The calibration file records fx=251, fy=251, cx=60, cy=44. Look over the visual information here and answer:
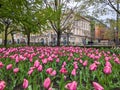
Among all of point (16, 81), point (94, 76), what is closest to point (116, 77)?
point (94, 76)

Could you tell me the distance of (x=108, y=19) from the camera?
91.2 ft

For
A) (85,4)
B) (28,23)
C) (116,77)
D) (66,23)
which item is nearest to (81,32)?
(66,23)

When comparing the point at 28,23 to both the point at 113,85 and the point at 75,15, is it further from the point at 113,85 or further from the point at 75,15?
the point at 75,15

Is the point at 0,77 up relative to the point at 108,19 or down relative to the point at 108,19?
down

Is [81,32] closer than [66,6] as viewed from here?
No

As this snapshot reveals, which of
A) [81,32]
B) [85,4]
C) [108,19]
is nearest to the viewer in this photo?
[85,4]

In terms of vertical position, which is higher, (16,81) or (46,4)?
(46,4)

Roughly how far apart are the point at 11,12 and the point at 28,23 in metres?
1.16

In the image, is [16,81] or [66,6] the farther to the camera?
[66,6]

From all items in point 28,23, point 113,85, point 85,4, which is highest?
point 85,4

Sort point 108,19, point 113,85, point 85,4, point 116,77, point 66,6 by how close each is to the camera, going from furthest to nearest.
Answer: point 66,6
point 108,19
point 85,4
point 116,77
point 113,85

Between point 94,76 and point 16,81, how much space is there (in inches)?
52.3

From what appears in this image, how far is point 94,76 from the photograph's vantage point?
4.34 m

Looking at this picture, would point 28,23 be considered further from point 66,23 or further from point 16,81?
point 66,23
